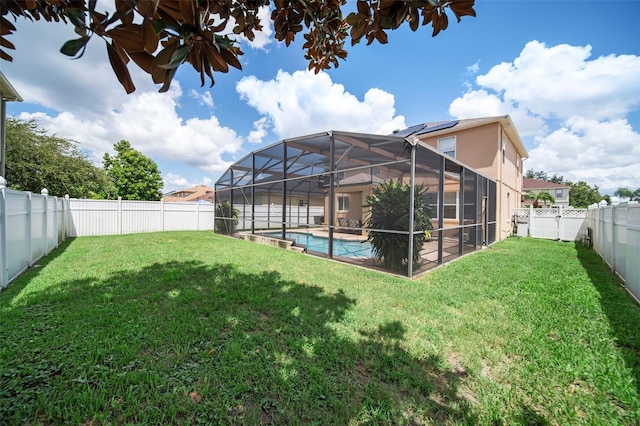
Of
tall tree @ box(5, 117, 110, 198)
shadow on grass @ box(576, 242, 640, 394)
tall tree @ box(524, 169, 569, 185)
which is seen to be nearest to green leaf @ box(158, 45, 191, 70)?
shadow on grass @ box(576, 242, 640, 394)

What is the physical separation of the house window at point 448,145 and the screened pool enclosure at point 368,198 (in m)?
2.46

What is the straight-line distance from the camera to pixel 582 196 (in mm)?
37906

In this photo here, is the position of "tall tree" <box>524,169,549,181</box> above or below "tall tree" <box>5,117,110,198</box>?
above

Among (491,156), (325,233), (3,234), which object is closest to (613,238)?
(491,156)

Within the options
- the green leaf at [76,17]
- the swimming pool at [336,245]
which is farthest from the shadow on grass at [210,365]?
the swimming pool at [336,245]

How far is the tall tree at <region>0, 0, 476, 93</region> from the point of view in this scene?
0.72 m

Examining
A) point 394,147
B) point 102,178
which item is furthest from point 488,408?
point 102,178

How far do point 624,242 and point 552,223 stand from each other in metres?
8.44

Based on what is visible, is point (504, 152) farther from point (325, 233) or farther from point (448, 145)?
point (325, 233)

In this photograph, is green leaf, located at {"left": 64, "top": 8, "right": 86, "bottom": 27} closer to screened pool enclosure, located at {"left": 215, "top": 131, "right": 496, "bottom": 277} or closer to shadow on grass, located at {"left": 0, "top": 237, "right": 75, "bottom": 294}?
screened pool enclosure, located at {"left": 215, "top": 131, "right": 496, "bottom": 277}

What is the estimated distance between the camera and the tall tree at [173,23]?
719 mm

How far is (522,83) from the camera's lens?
821cm

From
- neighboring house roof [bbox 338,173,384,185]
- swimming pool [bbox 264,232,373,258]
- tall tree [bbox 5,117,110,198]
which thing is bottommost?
swimming pool [bbox 264,232,373,258]

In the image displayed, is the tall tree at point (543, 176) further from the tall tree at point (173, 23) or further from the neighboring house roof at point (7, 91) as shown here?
the neighboring house roof at point (7, 91)
